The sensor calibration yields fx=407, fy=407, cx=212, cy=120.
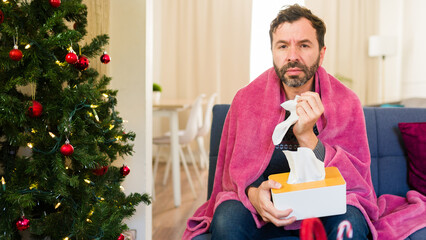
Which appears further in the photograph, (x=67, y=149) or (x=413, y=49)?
(x=413, y=49)

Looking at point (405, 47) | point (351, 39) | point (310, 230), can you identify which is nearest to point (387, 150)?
point (310, 230)

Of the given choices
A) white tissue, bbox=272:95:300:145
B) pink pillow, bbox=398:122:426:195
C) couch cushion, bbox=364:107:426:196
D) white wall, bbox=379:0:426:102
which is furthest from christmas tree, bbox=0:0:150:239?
white wall, bbox=379:0:426:102

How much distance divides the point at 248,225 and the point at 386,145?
802 millimetres

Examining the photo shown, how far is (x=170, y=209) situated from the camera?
11.1 ft

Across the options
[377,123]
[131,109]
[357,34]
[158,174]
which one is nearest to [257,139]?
[377,123]

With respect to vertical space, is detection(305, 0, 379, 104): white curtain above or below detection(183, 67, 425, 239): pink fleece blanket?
above

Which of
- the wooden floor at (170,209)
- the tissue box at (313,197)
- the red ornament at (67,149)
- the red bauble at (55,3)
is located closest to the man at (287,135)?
the tissue box at (313,197)

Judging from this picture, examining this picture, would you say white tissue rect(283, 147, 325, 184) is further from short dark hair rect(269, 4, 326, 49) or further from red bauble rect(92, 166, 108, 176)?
red bauble rect(92, 166, 108, 176)

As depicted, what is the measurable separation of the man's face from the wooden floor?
5.43ft

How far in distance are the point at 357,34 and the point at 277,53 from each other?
4497mm

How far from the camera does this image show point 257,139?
1.47 metres

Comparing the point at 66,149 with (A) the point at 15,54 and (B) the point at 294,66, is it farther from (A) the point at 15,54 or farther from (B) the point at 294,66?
(B) the point at 294,66

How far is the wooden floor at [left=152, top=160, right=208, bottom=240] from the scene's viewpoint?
285 centimetres

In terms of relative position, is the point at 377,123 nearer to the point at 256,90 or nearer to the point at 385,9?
the point at 256,90
